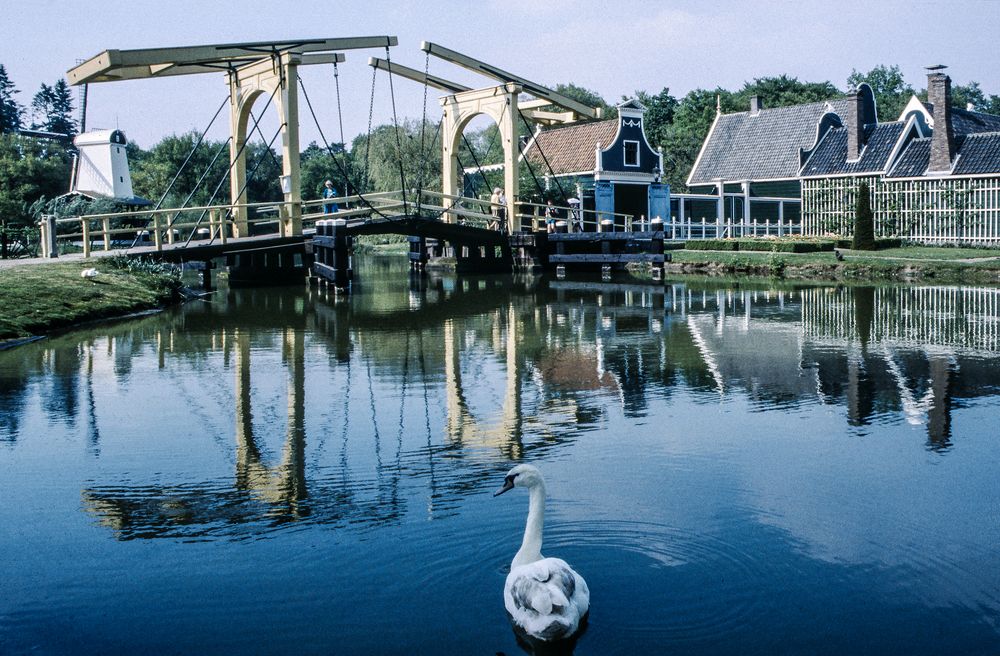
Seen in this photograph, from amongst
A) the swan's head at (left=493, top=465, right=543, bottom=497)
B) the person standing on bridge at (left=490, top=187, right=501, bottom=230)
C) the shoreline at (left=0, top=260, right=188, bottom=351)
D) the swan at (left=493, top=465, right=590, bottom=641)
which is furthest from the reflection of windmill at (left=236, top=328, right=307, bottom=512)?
the person standing on bridge at (left=490, top=187, right=501, bottom=230)

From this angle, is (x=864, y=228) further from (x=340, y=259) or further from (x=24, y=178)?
(x=24, y=178)

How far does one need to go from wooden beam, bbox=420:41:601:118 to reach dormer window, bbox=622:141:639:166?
354 inches

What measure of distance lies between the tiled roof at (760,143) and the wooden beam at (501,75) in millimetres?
12959

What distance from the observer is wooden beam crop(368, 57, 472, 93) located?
26.5m

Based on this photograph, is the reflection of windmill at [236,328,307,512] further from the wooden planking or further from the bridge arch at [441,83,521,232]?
the bridge arch at [441,83,521,232]

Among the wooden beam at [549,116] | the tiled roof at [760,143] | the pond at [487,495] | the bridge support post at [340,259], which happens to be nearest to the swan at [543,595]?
the pond at [487,495]

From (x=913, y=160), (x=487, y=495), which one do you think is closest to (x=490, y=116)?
(x=913, y=160)

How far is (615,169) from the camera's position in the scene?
133ft

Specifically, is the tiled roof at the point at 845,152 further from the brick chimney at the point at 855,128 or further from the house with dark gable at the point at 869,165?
the brick chimney at the point at 855,128

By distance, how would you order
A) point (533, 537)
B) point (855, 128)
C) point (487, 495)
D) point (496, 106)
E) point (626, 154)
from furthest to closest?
point (626, 154)
point (855, 128)
point (496, 106)
point (487, 495)
point (533, 537)

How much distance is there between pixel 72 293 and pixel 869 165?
2734 cm

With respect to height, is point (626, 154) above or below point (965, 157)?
above

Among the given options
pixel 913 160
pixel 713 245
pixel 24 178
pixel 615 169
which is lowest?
pixel 713 245

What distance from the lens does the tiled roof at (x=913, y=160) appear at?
113 ft
